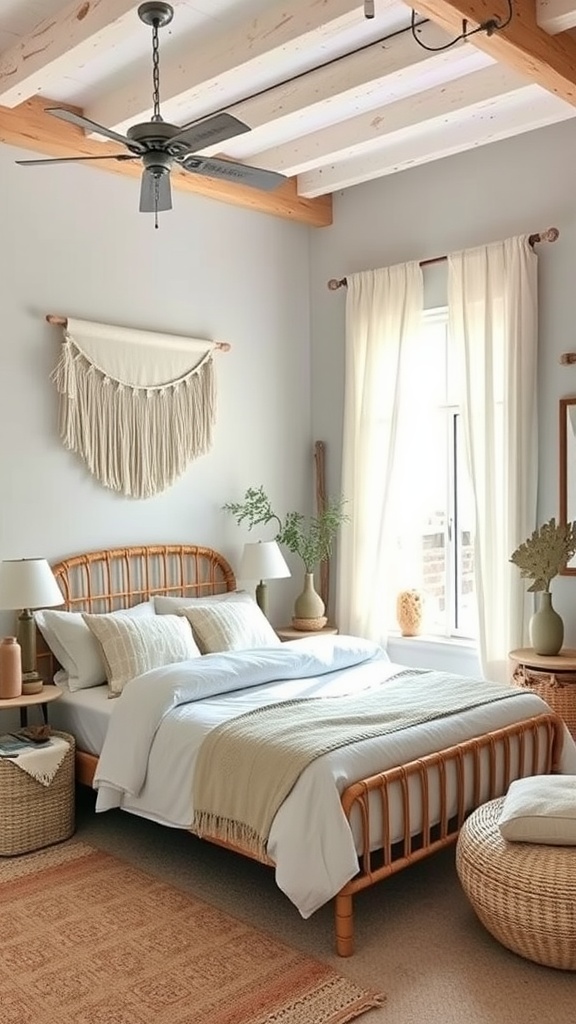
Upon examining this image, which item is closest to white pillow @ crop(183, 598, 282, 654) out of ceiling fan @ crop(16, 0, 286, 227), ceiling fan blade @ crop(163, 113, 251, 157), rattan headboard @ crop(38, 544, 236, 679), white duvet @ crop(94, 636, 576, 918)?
white duvet @ crop(94, 636, 576, 918)

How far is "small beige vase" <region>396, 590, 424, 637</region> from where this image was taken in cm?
538

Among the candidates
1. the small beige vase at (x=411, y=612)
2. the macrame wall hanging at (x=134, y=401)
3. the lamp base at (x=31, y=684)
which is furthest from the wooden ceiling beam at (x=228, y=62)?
the small beige vase at (x=411, y=612)

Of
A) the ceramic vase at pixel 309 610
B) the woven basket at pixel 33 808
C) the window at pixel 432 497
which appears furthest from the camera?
the ceramic vase at pixel 309 610

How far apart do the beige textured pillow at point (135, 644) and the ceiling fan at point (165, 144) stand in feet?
6.04

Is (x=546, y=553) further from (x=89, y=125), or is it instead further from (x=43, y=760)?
(x=89, y=125)

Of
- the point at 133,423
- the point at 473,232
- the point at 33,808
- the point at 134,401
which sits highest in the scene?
the point at 473,232

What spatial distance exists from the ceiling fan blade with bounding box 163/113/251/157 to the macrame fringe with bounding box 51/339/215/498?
5.49 feet

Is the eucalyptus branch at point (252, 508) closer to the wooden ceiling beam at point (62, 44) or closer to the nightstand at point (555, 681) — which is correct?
the nightstand at point (555, 681)

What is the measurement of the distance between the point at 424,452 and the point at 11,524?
92.9 inches

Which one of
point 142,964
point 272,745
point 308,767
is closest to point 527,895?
point 308,767

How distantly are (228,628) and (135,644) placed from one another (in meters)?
0.54

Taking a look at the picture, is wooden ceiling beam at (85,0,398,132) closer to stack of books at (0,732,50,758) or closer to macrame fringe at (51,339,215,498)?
macrame fringe at (51,339,215,498)

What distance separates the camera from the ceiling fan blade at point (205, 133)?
9.82 ft

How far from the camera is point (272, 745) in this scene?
3270 mm
